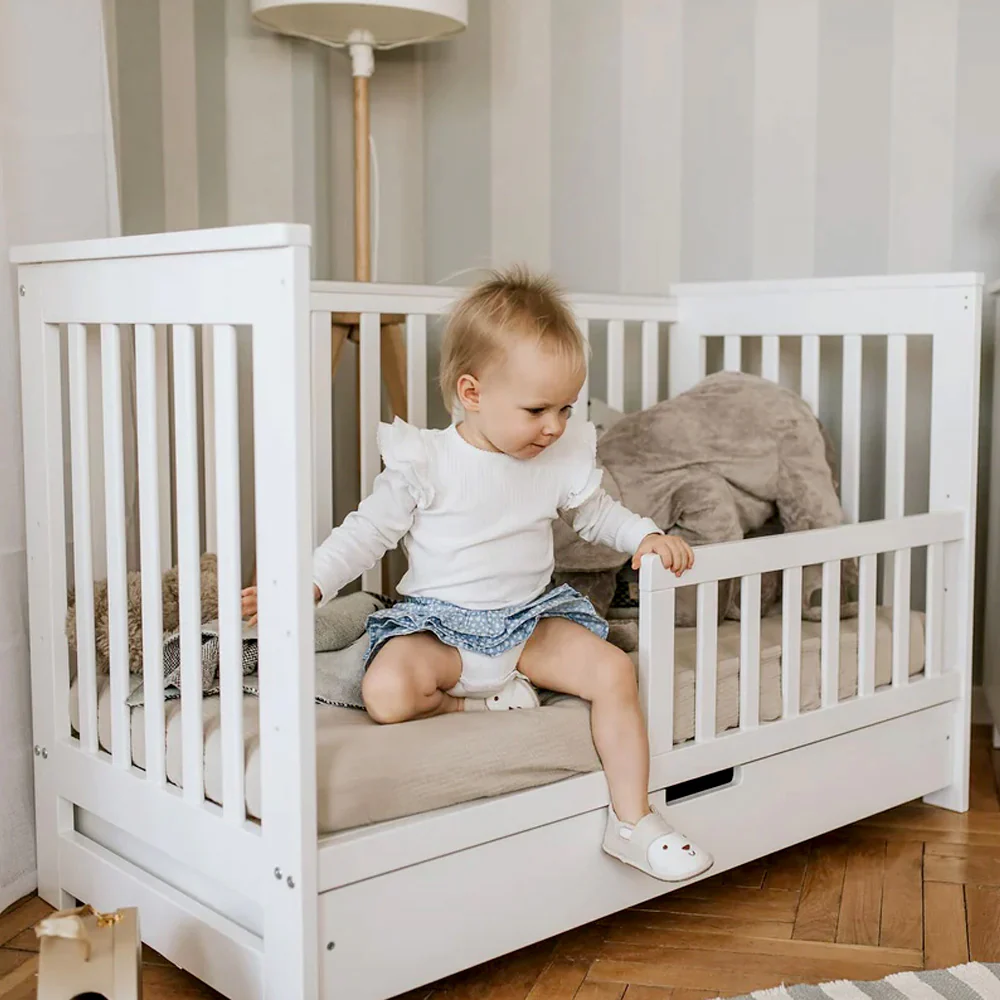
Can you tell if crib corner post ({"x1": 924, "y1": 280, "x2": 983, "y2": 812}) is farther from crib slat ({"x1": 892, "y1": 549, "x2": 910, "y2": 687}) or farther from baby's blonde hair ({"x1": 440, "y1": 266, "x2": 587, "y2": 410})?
baby's blonde hair ({"x1": 440, "y1": 266, "x2": 587, "y2": 410})

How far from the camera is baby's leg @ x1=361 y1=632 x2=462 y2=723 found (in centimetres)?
147

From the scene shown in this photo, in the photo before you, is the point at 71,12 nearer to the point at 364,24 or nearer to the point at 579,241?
the point at 364,24

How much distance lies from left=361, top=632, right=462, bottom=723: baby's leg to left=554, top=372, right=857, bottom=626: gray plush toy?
41cm

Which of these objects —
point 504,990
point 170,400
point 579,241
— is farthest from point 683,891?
point 579,241

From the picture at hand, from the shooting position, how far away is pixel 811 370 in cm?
218

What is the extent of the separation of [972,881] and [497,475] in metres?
0.82

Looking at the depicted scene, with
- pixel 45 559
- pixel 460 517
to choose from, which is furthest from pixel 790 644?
pixel 45 559

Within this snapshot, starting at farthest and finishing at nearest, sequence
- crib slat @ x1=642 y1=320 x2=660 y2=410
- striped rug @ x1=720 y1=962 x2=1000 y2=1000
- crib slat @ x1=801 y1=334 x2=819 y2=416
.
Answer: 1. crib slat @ x1=642 y1=320 x2=660 y2=410
2. crib slat @ x1=801 y1=334 x2=819 y2=416
3. striped rug @ x1=720 y1=962 x2=1000 y2=1000

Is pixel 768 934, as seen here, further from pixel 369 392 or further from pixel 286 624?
pixel 369 392

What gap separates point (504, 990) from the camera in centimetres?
148

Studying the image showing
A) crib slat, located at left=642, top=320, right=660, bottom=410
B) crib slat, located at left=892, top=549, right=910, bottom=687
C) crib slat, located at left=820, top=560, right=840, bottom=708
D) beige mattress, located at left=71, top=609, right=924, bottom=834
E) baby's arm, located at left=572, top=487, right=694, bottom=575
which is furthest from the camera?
crib slat, located at left=642, top=320, right=660, bottom=410

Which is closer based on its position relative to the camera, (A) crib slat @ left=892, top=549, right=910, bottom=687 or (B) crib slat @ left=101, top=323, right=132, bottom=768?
(B) crib slat @ left=101, top=323, right=132, bottom=768

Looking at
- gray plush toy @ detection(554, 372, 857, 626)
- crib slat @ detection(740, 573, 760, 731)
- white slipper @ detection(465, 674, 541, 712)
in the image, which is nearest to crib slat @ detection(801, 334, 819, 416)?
gray plush toy @ detection(554, 372, 857, 626)

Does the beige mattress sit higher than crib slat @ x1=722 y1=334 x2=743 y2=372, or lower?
lower
